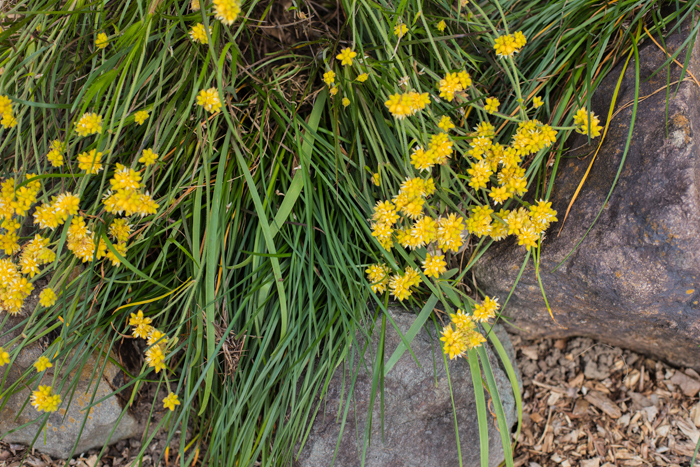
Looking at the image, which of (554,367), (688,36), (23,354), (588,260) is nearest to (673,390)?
(554,367)

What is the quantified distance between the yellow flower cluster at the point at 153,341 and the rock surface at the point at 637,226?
1348 millimetres

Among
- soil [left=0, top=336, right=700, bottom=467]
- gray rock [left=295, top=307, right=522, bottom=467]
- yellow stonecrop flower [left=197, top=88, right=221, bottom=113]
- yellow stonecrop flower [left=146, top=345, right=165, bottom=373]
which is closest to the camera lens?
yellow stonecrop flower [left=197, top=88, right=221, bottom=113]

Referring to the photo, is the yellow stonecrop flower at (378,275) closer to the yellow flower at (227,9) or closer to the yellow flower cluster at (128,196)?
the yellow flower cluster at (128,196)

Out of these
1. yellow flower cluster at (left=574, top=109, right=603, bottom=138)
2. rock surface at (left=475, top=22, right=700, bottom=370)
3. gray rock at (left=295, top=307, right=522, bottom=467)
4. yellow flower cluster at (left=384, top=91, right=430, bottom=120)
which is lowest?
gray rock at (left=295, top=307, right=522, bottom=467)

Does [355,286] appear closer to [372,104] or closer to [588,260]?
[372,104]

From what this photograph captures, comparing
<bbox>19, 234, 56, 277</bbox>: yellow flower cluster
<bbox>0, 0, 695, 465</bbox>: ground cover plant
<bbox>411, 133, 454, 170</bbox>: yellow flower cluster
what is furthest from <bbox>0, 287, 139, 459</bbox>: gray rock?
<bbox>411, 133, 454, 170</bbox>: yellow flower cluster

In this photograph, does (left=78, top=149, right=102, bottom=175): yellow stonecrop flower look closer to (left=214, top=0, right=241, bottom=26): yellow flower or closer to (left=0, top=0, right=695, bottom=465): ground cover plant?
(left=0, top=0, right=695, bottom=465): ground cover plant

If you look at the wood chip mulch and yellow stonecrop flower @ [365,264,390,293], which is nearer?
yellow stonecrop flower @ [365,264,390,293]

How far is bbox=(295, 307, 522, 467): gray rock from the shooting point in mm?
1786

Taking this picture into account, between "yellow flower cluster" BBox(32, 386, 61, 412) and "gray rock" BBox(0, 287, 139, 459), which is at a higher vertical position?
"yellow flower cluster" BBox(32, 386, 61, 412)

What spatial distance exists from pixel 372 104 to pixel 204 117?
0.66 m

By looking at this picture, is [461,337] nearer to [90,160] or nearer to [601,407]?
[601,407]

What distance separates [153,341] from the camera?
152 cm

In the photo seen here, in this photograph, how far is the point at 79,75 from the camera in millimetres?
1728
